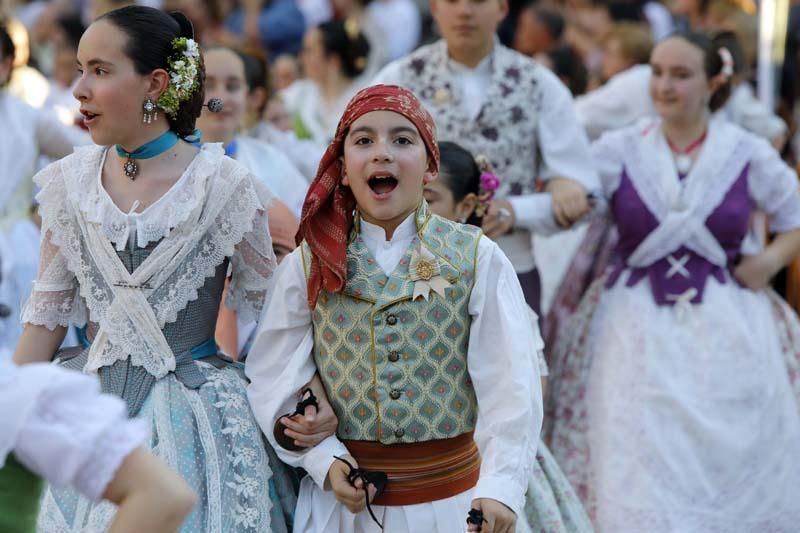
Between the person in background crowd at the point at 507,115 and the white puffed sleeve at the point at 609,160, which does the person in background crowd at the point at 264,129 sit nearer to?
the person in background crowd at the point at 507,115

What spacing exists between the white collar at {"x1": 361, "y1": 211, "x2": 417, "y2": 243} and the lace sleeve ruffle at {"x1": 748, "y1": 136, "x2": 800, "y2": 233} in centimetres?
208

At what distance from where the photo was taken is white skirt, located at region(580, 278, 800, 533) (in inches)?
183

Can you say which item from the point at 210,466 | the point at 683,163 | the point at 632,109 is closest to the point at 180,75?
the point at 210,466

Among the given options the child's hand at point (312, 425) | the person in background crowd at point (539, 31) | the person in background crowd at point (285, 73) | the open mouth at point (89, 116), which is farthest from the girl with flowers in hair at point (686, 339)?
the person in background crowd at point (285, 73)

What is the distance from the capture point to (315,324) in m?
3.33

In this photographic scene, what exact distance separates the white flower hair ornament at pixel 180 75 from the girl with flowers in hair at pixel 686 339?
7.02 ft

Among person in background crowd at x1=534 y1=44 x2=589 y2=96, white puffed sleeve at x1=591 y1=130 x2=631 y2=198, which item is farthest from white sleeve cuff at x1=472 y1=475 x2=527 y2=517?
person in background crowd at x1=534 y1=44 x2=589 y2=96

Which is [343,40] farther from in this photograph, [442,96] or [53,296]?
[53,296]

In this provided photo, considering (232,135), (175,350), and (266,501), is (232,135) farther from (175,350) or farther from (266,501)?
(266,501)

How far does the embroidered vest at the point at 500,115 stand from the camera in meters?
4.73

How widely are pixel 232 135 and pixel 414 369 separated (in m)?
2.01

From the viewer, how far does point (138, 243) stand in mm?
3279

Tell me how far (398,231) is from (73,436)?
1450 millimetres

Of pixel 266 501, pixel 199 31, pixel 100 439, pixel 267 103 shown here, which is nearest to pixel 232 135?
pixel 267 103
